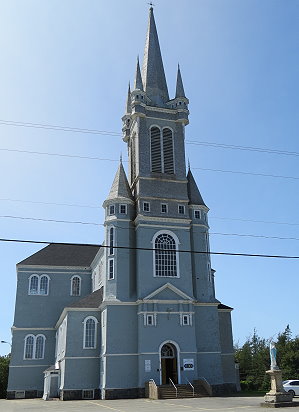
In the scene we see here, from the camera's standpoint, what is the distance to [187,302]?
3878cm

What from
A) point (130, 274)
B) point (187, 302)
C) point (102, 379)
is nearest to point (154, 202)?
point (130, 274)

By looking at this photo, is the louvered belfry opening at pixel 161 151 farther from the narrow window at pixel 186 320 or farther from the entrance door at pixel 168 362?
the entrance door at pixel 168 362

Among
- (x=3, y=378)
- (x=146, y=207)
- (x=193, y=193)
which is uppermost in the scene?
(x=193, y=193)

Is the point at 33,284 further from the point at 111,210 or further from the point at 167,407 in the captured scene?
the point at 167,407

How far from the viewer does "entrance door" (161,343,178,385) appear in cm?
3750

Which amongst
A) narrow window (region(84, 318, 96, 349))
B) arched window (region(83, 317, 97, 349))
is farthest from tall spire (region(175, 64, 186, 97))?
narrow window (region(84, 318, 96, 349))

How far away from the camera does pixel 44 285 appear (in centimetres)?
5194

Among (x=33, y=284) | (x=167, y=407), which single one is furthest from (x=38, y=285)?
(x=167, y=407)

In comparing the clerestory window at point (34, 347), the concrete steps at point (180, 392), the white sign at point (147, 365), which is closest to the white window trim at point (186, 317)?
the white sign at point (147, 365)

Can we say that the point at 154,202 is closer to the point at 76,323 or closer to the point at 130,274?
the point at 130,274

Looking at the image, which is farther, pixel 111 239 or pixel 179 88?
pixel 179 88

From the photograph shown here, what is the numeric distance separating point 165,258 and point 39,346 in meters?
19.1

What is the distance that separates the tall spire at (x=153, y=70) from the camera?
48287 millimetres

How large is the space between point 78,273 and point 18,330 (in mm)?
9139
